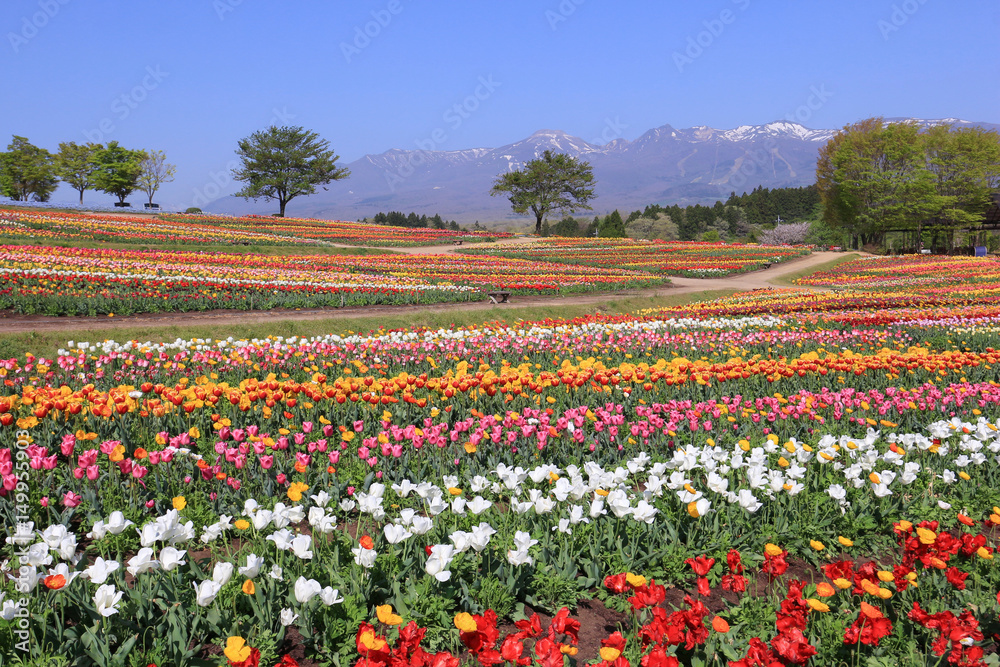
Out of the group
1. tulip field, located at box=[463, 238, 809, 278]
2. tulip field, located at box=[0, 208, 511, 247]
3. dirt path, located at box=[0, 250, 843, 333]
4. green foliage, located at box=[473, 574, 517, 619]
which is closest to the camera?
green foliage, located at box=[473, 574, 517, 619]

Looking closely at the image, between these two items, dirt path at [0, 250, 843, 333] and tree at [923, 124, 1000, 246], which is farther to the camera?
tree at [923, 124, 1000, 246]

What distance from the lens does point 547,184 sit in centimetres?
7062

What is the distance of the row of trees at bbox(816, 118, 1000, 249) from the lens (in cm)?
5238

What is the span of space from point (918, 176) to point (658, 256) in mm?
29721

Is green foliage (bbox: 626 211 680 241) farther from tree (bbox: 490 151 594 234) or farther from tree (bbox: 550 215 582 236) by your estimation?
tree (bbox: 490 151 594 234)

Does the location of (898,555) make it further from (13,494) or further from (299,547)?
(13,494)

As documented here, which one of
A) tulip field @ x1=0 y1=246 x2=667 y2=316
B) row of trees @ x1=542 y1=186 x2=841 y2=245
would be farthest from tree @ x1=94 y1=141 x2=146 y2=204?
tulip field @ x1=0 y1=246 x2=667 y2=316

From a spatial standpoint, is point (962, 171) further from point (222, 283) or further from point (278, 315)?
point (222, 283)

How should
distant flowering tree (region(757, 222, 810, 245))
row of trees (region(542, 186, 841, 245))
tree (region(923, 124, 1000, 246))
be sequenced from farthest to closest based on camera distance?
1. row of trees (region(542, 186, 841, 245))
2. distant flowering tree (region(757, 222, 810, 245))
3. tree (region(923, 124, 1000, 246))

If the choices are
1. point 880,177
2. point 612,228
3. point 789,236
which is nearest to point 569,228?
point 612,228

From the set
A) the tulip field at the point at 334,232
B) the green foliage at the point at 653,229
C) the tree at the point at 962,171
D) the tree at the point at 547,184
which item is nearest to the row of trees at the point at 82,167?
the tulip field at the point at 334,232

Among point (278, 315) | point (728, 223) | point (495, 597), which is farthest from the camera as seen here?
point (728, 223)

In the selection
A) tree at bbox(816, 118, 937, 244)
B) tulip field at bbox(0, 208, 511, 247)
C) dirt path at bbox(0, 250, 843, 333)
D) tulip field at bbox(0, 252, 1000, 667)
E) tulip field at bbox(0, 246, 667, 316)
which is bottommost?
tulip field at bbox(0, 252, 1000, 667)

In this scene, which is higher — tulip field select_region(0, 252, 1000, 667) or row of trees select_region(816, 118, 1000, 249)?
row of trees select_region(816, 118, 1000, 249)
